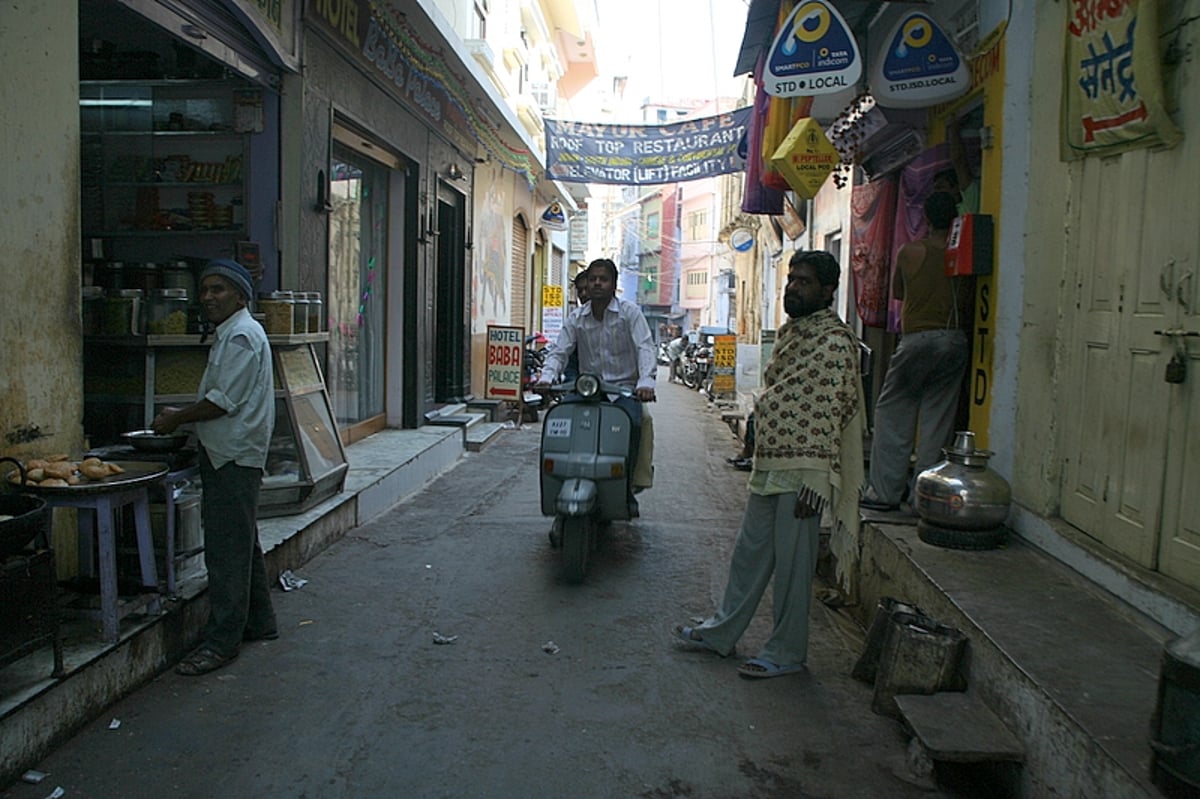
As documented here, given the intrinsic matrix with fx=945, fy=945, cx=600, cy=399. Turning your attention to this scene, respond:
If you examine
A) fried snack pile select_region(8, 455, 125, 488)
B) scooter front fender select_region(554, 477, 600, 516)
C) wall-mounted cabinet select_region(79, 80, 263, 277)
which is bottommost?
scooter front fender select_region(554, 477, 600, 516)

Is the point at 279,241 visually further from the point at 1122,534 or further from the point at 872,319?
the point at 1122,534

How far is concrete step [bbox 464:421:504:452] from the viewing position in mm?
10828

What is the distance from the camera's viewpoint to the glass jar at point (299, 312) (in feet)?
20.2

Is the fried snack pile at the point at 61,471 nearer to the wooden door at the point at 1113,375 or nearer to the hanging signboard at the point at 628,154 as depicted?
the wooden door at the point at 1113,375

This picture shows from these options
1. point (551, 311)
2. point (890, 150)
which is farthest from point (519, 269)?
point (890, 150)

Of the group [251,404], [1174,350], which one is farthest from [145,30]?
[1174,350]

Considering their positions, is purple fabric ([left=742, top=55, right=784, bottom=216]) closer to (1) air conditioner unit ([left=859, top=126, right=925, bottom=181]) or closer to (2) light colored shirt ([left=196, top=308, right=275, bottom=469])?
(1) air conditioner unit ([left=859, top=126, right=925, bottom=181])

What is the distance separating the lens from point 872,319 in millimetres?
7895

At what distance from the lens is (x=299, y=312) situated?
627 centimetres

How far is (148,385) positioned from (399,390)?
4633 millimetres

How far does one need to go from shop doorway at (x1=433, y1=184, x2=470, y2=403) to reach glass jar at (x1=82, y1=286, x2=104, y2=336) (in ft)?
22.1

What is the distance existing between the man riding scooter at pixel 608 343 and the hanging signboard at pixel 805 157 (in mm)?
2101

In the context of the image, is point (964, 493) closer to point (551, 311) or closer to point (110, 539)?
point (110, 539)

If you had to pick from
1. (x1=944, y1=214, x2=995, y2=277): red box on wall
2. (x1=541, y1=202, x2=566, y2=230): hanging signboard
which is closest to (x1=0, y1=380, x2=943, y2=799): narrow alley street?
(x1=944, y1=214, x2=995, y2=277): red box on wall
